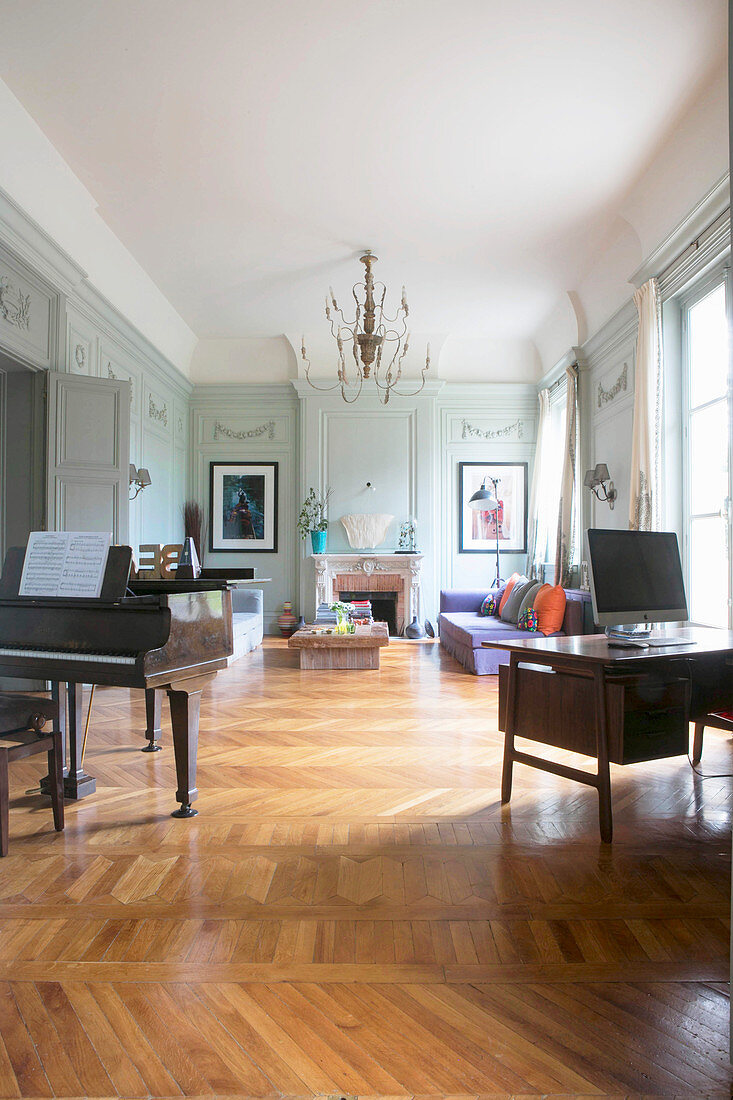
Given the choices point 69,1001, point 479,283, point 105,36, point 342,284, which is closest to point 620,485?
point 479,283

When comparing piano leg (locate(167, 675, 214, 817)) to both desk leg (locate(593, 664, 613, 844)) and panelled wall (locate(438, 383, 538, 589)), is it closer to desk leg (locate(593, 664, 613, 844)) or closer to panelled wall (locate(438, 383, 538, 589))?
desk leg (locate(593, 664, 613, 844))

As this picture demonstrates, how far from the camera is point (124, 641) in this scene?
278 centimetres

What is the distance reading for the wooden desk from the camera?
266cm

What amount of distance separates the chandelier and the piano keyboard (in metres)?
4.08

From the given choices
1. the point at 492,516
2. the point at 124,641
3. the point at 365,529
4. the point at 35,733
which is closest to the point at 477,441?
the point at 492,516

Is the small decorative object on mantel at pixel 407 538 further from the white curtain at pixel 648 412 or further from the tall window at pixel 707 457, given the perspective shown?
the tall window at pixel 707 457

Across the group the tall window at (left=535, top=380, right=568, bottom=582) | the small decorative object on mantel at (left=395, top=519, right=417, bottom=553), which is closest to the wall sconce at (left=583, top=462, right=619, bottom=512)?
the tall window at (left=535, top=380, right=568, bottom=582)

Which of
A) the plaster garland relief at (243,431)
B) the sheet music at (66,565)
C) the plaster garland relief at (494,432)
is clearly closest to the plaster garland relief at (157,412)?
the plaster garland relief at (243,431)

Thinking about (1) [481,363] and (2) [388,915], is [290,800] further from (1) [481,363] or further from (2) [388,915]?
(1) [481,363]

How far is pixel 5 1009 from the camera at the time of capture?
5.45 feet

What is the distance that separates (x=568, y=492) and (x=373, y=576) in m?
2.91

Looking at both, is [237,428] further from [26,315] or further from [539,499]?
[26,315]

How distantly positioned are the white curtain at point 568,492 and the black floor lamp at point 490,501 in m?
1.05

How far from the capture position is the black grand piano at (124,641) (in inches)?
107
